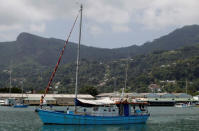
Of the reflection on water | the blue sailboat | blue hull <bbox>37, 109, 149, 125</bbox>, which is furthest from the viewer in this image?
the blue sailboat

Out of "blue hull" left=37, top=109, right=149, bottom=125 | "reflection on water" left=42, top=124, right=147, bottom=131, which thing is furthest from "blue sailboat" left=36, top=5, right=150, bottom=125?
"reflection on water" left=42, top=124, right=147, bottom=131

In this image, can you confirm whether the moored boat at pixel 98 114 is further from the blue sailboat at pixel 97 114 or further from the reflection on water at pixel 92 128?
the reflection on water at pixel 92 128

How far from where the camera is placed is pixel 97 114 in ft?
196

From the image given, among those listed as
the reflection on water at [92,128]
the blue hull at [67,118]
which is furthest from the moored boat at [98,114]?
the reflection on water at [92,128]

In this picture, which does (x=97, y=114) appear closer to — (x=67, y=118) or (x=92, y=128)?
(x=92, y=128)

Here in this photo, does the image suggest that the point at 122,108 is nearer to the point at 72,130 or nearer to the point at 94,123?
the point at 94,123

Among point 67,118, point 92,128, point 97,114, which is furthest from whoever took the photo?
point 97,114

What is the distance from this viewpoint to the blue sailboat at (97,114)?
56.4m

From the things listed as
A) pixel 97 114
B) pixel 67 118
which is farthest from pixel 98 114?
pixel 67 118

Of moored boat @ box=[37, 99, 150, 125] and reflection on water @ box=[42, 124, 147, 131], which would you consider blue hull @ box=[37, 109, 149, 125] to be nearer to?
moored boat @ box=[37, 99, 150, 125]

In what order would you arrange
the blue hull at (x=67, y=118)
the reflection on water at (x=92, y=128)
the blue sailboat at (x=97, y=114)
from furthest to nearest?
the blue sailboat at (x=97, y=114), the blue hull at (x=67, y=118), the reflection on water at (x=92, y=128)

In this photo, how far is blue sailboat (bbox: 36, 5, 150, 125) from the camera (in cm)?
5644

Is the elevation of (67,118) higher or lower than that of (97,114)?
lower

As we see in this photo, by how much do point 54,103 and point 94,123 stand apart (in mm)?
119371
